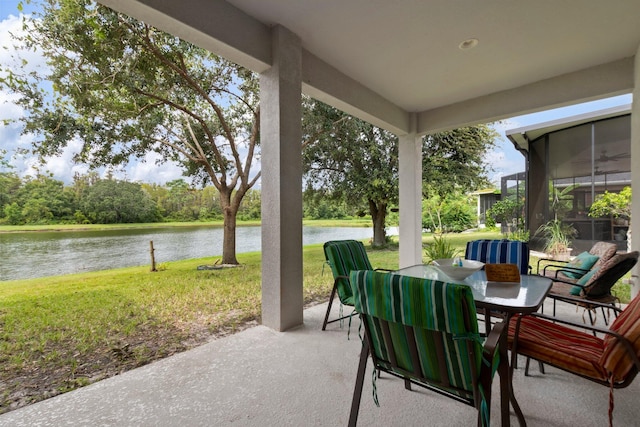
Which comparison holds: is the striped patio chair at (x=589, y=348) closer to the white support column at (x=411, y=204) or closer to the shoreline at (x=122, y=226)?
the shoreline at (x=122, y=226)

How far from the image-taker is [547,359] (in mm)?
1622

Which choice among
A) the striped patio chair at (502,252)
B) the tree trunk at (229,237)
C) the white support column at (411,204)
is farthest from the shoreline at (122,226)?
the striped patio chair at (502,252)

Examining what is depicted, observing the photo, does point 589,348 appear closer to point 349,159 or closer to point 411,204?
point 411,204

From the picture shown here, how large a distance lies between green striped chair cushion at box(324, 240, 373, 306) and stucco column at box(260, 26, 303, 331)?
371mm

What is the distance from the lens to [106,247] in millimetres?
5301

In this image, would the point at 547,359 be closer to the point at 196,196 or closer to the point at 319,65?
the point at 319,65

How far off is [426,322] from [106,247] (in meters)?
5.89

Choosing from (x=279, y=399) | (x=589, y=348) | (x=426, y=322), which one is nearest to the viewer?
(x=426, y=322)

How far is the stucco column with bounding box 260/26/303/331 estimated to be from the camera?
2934 millimetres

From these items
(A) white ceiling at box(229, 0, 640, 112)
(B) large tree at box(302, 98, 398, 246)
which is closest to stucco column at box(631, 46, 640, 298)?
(A) white ceiling at box(229, 0, 640, 112)

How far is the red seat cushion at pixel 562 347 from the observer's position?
1.49 m

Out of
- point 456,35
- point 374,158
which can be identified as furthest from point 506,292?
point 374,158

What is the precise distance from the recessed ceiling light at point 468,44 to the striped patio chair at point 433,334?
2980 millimetres

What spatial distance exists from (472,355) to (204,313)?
343 cm
